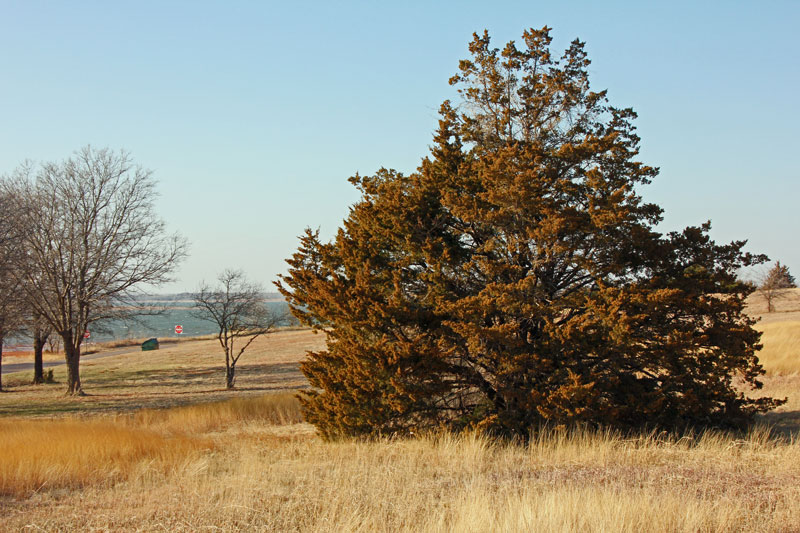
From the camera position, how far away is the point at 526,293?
11.0m

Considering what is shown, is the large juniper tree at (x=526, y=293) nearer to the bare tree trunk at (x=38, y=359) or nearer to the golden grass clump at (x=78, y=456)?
the golden grass clump at (x=78, y=456)

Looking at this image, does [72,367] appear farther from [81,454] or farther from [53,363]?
[53,363]

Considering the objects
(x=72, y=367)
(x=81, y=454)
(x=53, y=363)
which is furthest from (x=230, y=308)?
(x=53, y=363)

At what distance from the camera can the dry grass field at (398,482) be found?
17.8 ft

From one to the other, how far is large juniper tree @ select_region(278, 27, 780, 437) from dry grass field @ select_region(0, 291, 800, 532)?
2.68ft

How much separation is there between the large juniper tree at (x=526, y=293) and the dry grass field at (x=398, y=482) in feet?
2.68

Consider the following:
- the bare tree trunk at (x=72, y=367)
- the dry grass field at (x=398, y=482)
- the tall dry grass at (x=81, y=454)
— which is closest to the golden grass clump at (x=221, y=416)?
the tall dry grass at (x=81, y=454)

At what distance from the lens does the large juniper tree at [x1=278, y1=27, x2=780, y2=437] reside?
10.7 metres

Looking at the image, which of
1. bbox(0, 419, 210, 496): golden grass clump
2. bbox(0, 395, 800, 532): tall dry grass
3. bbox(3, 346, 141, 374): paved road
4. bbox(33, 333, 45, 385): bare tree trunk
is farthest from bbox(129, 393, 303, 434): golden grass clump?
bbox(3, 346, 141, 374): paved road

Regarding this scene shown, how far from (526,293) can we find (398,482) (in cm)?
481

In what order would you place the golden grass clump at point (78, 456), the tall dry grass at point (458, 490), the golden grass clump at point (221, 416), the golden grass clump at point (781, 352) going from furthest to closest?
the golden grass clump at point (781, 352)
the golden grass clump at point (221, 416)
the golden grass clump at point (78, 456)
the tall dry grass at point (458, 490)

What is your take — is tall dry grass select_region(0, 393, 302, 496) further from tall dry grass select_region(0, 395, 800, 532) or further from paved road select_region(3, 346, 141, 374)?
paved road select_region(3, 346, 141, 374)

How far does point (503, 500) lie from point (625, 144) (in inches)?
324

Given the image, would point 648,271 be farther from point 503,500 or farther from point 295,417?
point 295,417
